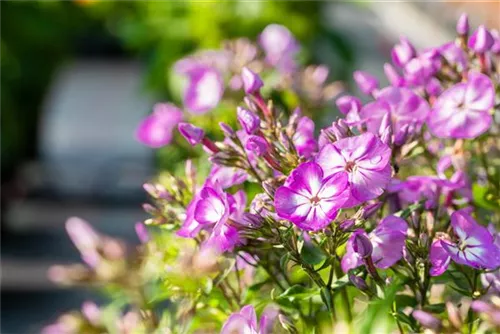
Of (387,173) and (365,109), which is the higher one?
(365,109)

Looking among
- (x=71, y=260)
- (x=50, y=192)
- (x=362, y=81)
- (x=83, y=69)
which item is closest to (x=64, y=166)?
(x=50, y=192)

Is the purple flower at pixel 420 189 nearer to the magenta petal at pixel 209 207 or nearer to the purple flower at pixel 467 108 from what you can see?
the purple flower at pixel 467 108

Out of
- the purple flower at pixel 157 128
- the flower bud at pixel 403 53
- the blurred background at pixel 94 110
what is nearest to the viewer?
the flower bud at pixel 403 53

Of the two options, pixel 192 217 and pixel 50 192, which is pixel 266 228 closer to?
pixel 192 217

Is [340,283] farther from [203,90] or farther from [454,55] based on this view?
[203,90]

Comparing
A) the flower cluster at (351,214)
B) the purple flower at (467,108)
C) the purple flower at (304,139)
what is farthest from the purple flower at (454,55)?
the purple flower at (304,139)

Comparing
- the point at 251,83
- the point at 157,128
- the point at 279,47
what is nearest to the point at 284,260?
the point at 251,83
